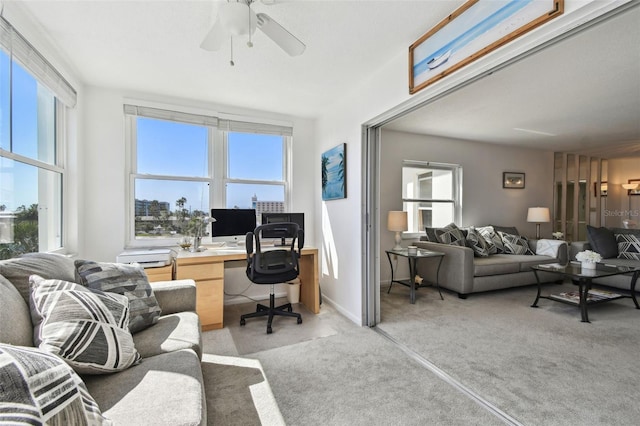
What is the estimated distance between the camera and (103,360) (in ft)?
3.80

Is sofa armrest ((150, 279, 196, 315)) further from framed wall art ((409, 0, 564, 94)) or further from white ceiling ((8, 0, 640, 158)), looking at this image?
framed wall art ((409, 0, 564, 94))

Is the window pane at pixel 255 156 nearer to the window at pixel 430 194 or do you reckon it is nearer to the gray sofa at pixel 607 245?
the window at pixel 430 194

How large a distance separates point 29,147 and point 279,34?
210 cm

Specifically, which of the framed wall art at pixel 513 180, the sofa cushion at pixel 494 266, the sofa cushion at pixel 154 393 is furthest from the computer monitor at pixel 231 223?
the framed wall art at pixel 513 180

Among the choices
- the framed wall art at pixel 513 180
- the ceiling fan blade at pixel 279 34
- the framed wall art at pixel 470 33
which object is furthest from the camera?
the framed wall art at pixel 513 180

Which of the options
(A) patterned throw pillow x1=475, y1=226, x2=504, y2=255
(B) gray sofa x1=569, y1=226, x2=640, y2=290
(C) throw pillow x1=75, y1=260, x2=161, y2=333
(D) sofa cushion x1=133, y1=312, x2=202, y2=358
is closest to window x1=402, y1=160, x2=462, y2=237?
(A) patterned throw pillow x1=475, y1=226, x2=504, y2=255

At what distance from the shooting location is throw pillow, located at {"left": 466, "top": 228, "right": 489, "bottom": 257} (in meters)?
4.06

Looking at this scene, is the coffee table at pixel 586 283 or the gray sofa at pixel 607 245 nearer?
the coffee table at pixel 586 283

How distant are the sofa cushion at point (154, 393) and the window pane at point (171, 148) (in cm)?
250

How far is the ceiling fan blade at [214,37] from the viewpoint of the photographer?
1.65 meters

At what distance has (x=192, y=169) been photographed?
11.1 ft

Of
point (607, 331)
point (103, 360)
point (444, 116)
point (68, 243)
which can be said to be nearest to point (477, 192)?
point (444, 116)

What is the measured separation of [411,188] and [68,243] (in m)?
4.42

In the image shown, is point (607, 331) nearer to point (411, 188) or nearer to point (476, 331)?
point (476, 331)
